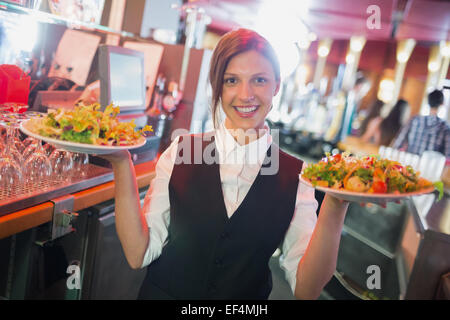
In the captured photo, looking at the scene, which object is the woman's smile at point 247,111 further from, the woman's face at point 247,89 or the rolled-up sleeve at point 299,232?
the rolled-up sleeve at point 299,232

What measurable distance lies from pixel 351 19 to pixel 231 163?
6.29m

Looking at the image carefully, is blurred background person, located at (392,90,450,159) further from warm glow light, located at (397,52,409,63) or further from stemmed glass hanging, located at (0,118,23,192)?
warm glow light, located at (397,52,409,63)

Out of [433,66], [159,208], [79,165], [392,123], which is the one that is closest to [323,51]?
[433,66]

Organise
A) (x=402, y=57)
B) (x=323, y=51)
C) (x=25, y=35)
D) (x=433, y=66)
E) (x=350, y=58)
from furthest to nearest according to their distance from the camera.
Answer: (x=323, y=51), (x=350, y=58), (x=402, y=57), (x=433, y=66), (x=25, y=35)

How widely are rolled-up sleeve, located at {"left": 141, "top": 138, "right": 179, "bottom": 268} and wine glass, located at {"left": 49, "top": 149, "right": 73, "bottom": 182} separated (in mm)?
451

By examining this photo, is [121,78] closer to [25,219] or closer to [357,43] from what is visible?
[25,219]

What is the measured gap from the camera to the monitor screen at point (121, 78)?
1660 mm

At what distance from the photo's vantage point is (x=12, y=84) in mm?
1416

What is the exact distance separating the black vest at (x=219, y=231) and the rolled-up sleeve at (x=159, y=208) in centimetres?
2

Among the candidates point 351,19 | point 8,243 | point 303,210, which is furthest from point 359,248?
point 351,19

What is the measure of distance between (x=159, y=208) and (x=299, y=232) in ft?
1.43

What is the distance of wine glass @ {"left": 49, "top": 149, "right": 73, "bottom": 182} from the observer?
140 centimetres

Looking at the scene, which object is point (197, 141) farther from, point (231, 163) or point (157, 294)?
point (157, 294)

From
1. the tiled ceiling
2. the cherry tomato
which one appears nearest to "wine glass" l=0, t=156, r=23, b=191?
the cherry tomato
